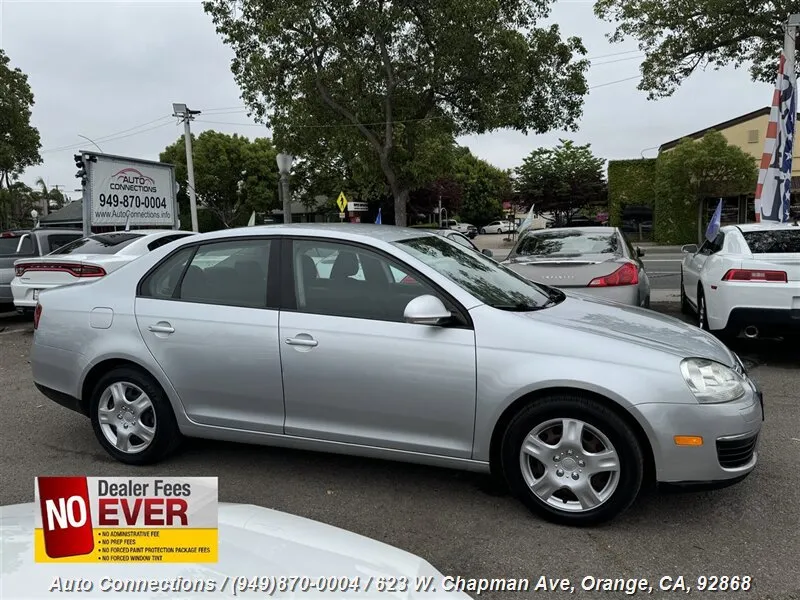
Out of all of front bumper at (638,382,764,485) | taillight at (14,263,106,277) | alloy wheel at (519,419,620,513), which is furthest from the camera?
taillight at (14,263,106,277)

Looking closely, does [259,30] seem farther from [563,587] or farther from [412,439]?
[563,587]

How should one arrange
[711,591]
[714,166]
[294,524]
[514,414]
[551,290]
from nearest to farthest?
[294,524], [711,591], [514,414], [551,290], [714,166]

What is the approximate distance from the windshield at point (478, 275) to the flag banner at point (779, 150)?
7.87 metres

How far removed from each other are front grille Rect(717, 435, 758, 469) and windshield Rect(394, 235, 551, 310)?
121cm

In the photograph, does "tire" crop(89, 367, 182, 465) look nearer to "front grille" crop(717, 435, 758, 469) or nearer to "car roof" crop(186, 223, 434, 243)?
"car roof" crop(186, 223, 434, 243)

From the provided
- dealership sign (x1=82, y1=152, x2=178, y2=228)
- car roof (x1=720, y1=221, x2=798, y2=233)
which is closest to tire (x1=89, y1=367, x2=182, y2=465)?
car roof (x1=720, y1=221, x2=798, y2=233)

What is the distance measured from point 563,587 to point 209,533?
5.48 ft

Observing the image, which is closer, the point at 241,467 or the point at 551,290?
the point at 241,467

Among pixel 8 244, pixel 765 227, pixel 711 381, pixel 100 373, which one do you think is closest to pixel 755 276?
pixel 765 227

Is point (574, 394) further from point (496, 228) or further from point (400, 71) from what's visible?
point (496, 228)

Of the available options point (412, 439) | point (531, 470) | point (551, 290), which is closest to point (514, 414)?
point (531, 470)

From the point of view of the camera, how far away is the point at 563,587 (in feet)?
8.95

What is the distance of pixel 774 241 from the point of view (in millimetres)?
6453

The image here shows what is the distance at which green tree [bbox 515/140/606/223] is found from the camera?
3631 cm
